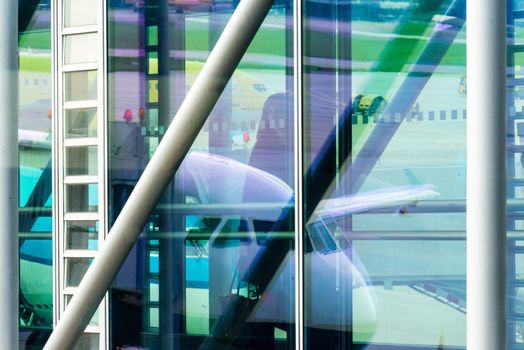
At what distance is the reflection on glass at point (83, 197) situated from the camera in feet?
18.1

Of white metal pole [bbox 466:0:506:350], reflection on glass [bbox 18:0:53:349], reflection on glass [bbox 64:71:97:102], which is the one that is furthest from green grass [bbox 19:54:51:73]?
white metal pole [bbox 466:0:506:350]

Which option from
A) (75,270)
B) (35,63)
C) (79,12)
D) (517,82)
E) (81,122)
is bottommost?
(75,270)

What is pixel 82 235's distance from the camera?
18.0ft

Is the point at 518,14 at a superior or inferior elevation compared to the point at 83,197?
superior

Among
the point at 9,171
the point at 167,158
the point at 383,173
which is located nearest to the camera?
the point at 167,158

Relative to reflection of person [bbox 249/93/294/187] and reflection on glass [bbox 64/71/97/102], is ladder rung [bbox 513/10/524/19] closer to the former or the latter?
reflection of person [bbox 249/93/294/187]

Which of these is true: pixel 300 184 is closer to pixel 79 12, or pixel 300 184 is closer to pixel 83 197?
pixel 83 197

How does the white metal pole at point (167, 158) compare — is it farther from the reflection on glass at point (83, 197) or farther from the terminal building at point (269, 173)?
the reflection on glass at point (83, 197)

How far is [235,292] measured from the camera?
5.16 meters

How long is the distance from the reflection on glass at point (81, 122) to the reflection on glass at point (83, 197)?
353 mm

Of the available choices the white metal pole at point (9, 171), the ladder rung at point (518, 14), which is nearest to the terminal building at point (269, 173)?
the ladder rung at point (518, 14)

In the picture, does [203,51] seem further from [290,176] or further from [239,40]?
[239,40]

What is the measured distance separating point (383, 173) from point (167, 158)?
70.6 inches

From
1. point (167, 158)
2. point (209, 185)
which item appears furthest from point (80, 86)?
point (167, 158)
